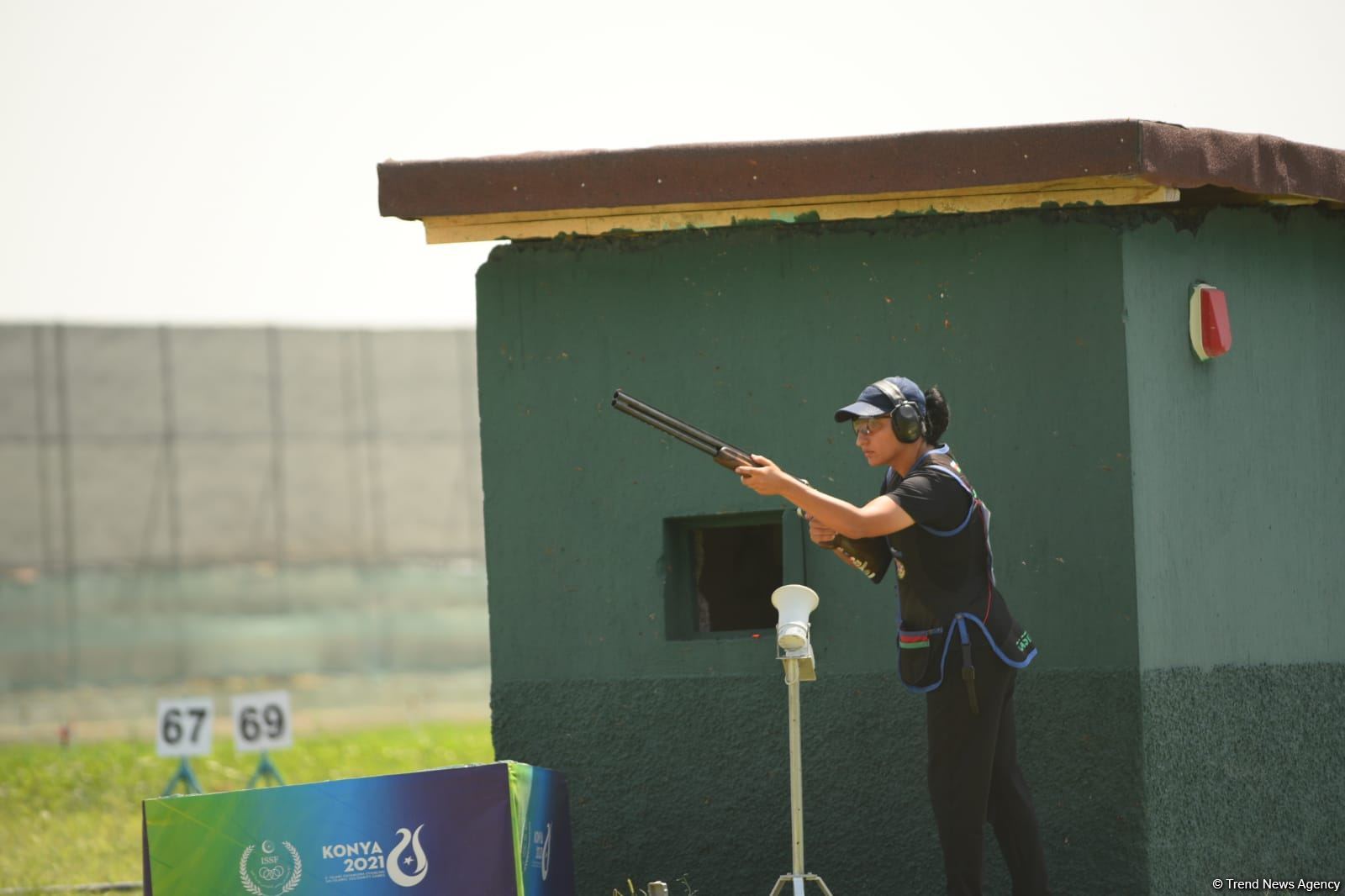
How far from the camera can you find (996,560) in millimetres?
6914

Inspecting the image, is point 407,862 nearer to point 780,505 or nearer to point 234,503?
point 780,505

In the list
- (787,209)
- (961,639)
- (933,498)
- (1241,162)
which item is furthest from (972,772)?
(1241,162)

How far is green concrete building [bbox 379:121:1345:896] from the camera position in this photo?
6.75m

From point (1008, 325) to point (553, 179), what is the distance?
1798mm

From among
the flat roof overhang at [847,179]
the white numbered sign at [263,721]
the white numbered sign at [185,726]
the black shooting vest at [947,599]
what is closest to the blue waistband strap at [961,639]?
the black shooting vest at [947,599]

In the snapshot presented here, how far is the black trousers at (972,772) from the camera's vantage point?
19.5ft

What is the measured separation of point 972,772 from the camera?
5.94m

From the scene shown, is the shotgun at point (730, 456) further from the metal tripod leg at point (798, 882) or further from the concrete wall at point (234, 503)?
the concrete wall at point (234, 503)

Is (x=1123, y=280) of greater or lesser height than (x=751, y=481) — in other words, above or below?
above

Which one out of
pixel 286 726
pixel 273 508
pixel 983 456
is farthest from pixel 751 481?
pixel 273 508

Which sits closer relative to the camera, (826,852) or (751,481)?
(751,481)

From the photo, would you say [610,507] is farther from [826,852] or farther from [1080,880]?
[1080,880]

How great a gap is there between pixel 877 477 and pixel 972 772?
1.48 m

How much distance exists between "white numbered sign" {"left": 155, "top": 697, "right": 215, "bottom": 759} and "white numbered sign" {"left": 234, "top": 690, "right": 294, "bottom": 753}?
23 cm
